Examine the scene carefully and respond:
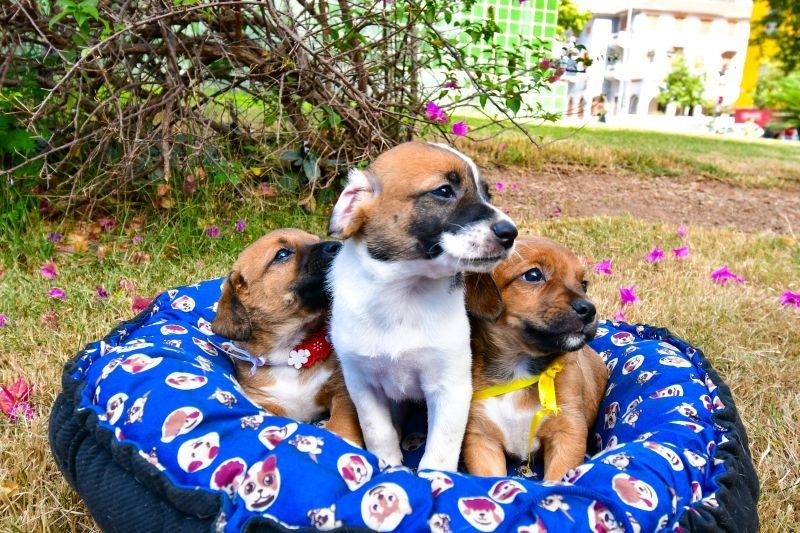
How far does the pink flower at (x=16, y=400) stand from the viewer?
3131 mm

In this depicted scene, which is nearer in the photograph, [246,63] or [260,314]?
[260,314]

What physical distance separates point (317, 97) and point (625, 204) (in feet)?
14.9

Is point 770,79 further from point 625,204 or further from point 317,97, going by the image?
point 317,97

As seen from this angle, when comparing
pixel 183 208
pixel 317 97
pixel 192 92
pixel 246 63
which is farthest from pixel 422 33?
pixel 183 208

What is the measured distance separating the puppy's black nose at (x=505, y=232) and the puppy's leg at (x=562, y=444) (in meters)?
0.99

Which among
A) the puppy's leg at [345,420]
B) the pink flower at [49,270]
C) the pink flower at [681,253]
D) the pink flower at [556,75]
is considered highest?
the pink flower at [556,75]

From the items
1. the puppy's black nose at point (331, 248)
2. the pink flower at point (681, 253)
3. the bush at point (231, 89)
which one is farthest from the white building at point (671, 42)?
the puppy's black nose at point (331, 248)

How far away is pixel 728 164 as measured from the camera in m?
11.8

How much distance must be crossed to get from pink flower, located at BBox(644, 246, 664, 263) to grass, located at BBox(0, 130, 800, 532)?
0.07 metres

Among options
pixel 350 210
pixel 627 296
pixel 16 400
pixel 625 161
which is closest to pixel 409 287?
pixel 350 210

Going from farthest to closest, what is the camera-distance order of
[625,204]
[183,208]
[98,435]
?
1. [625,204]
2. [183,208]
3. [98,435]

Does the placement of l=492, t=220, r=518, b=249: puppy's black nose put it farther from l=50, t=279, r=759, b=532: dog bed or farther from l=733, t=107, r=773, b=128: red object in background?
l=733, t=107, r=773, b=128: red object in background

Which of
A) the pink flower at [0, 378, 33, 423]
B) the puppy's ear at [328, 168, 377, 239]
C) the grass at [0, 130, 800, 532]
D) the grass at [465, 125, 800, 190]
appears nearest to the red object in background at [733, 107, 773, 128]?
the grass at [465, 125, 800, 190]

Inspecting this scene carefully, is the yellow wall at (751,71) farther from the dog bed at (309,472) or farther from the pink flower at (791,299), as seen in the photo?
the dog bed at (309,472)
